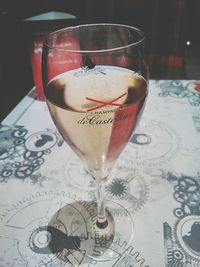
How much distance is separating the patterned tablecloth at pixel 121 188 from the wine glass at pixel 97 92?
2.6 inches

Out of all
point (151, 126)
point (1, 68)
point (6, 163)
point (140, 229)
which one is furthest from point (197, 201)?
point (1, 68)

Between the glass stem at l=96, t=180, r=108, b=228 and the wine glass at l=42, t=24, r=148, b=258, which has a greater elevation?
the wine glass at l=42, t=24, r=148, b=258

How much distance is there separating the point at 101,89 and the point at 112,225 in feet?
0.69

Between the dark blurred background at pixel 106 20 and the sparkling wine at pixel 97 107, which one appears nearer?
the sparkling wine at pixel 97 107

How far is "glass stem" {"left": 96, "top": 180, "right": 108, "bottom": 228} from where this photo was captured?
44 cm

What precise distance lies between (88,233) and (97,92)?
0.21 m

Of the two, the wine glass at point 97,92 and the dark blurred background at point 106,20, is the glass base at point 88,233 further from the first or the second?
the dark blurred background at point 106,20

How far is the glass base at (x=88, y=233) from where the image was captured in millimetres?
411

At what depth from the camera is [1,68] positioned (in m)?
1.60

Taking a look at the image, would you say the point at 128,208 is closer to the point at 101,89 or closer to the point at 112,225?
the point at 112,225

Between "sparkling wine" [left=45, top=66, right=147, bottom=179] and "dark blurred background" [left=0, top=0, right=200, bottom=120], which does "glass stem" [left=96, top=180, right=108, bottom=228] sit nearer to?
"sparkling wine" [left=45, top=66, right=147, bottom=179]

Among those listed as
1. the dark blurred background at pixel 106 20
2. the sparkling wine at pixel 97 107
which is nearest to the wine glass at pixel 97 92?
the sparkling wine at pixel 97 107

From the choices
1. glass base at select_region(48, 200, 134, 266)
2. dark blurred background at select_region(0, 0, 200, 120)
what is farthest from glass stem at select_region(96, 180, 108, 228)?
dark blurred background at select_region(0, 0, 200, 120)

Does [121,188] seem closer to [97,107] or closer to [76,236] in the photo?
[76,236]
